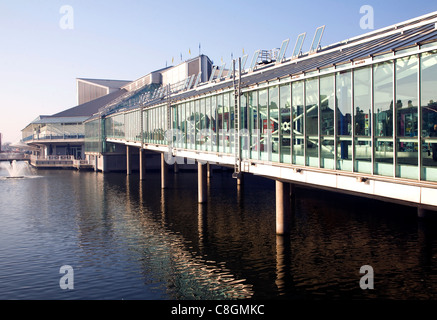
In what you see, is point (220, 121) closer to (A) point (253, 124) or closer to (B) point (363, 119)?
(A) point (253, 124)

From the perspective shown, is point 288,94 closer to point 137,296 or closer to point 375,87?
Answer: point 375,87

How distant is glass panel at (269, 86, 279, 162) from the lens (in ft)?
106

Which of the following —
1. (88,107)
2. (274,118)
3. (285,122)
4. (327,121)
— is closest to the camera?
(327,121)

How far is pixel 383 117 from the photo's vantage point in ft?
73.8

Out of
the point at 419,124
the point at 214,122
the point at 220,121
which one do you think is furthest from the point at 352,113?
the point at 214,122

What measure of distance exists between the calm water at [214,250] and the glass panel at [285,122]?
252 inches

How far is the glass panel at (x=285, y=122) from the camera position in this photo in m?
30.8

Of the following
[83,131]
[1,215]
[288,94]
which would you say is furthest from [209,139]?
[83,131]

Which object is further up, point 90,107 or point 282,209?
point 90,107

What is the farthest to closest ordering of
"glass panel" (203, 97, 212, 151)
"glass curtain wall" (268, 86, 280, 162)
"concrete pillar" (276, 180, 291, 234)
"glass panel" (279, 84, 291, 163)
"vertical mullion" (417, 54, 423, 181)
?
"glass panel" (203, 97, 212, 151) < "concrete pillar" (276, 180, 291, 234) < "glass curtain wall" (268, 86, 280, 162) < "glass panel" (279, 84, 291, 163) < "vertical mullion" (417, 54, 423, 181)

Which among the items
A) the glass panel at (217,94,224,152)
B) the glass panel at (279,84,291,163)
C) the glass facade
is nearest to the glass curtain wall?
the glass facade

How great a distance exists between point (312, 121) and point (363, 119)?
4460 mm

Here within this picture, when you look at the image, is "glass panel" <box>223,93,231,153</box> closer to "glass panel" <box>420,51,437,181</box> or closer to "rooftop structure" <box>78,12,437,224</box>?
"rooftop structure" <box>78,12,437,224</box>

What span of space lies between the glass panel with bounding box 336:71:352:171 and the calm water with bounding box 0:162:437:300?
6225mm
